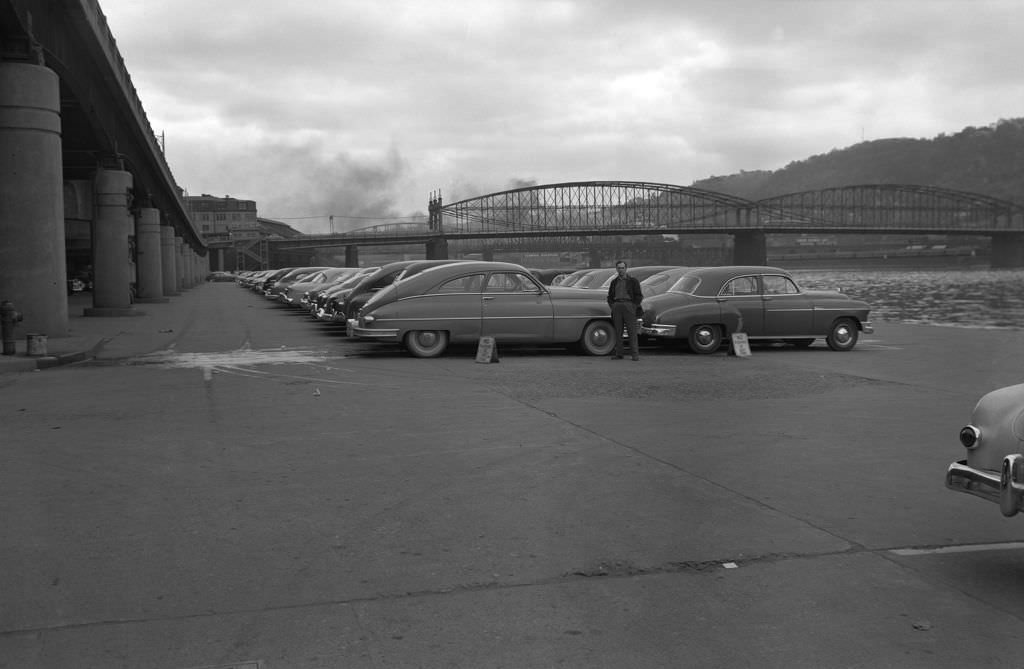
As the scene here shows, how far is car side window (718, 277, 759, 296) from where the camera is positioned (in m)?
18.2

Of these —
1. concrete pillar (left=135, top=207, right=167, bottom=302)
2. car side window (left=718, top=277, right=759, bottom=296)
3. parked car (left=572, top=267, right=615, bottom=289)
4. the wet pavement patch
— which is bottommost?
the wet pavement patch

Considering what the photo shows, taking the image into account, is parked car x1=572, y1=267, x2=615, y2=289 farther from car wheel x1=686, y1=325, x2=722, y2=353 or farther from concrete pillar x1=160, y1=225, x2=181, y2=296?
concrete pillar x1=160, y1=225, x2=181, y2=296

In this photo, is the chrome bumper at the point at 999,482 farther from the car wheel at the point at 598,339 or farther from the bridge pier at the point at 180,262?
the bridge pier at the point at 180,262

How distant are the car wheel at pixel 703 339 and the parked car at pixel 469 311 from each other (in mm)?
1993

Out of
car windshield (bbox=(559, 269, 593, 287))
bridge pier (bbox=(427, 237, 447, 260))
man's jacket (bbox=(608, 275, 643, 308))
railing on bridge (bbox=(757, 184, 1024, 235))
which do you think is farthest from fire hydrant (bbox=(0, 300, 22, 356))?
railing on bridge (bbox=(757, 184, 1024, 235))

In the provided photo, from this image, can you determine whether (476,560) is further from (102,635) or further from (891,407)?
(891,407)

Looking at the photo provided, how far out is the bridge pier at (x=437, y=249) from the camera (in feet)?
388

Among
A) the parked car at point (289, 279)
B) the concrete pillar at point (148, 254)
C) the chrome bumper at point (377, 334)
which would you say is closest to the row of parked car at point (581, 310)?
the chrome bumper at point (377, 334)

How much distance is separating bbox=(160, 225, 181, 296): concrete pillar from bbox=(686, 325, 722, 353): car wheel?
1772 inches

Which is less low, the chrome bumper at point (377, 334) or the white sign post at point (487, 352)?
the chrome bumper at point (377, 334)

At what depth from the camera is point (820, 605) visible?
4691 mm

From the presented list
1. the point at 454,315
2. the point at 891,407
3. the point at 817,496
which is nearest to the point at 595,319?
the point at 454,315

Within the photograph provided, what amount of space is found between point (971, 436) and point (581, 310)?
11980 millimetres

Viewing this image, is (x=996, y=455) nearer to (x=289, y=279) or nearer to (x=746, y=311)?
(x=746, y=311)
